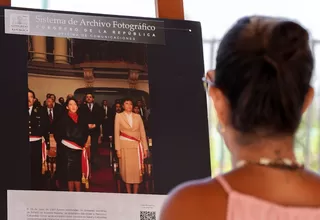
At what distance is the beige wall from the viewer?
1466 mm

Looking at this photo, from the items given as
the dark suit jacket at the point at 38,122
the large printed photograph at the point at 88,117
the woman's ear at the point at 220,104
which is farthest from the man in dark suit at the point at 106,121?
the woman's ear at the point at 220,104

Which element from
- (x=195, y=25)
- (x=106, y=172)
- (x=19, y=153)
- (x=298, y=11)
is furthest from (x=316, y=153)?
(x=19, y=153)

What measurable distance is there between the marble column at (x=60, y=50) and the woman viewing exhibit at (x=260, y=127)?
629 mm

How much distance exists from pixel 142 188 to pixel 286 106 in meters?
0.65

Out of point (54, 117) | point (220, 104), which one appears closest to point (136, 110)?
point (54, 117)

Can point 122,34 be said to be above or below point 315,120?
above

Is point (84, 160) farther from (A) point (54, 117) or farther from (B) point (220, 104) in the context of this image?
(B) point (220, 104)

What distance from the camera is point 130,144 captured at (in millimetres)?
1500

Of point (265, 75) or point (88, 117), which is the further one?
point (88, 117)

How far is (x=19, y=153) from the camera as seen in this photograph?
1425 millimetres

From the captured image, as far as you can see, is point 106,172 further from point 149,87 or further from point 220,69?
point 220,69

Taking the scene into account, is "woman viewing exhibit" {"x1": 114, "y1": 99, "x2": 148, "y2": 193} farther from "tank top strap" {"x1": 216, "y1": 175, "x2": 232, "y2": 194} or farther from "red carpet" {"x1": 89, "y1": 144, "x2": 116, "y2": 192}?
"tank top strap" {"x1": 216, "y1": 175, "x2": 232, "y2": 194}

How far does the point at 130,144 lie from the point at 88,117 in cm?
10

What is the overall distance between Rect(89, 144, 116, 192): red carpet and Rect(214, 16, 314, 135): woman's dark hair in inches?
23.2
